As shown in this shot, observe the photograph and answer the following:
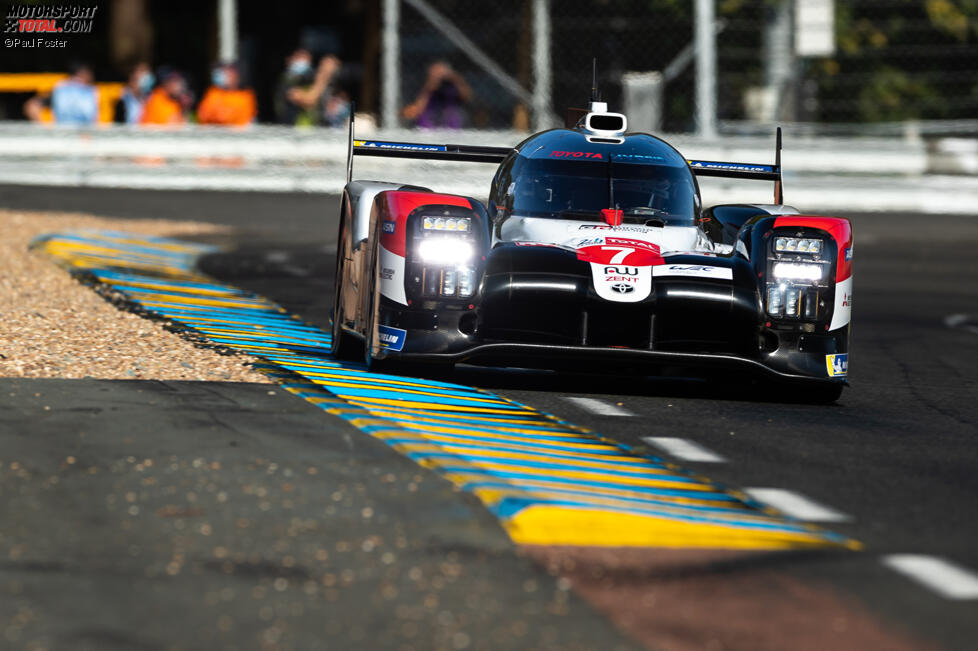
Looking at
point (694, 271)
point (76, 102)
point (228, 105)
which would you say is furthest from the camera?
point (76, 102)

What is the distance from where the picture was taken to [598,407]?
8648 mm

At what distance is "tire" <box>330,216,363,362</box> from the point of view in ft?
32.6

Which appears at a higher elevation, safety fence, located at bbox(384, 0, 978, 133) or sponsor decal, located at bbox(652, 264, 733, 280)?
safety fence, located at bbox(384, 0, 978, 133)

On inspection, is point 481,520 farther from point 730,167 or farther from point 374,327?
point 730,167

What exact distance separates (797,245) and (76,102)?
17.8 meters

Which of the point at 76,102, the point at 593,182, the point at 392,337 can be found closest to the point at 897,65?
the point at 76,102

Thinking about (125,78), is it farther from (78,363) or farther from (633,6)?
(78,363)

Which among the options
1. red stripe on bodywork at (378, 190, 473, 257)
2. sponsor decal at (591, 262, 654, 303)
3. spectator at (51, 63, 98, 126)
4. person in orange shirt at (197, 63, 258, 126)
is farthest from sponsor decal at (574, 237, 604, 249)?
spectator at (51, 63, 98, 126)

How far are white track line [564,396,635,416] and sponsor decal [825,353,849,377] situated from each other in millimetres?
1151

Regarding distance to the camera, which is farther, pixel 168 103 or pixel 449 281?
pixel 168 103

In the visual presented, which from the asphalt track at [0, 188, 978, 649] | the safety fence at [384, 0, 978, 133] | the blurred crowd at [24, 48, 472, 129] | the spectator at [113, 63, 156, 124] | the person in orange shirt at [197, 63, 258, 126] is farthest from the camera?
the spectator at [113, 63, 156, 124]

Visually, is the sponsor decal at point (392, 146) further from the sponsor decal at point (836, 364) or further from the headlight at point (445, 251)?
the sponsor decal at point (836, 364)

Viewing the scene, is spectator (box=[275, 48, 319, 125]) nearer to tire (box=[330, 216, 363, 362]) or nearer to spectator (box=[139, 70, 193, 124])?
spectator (box=[139, 70, 193, 124])

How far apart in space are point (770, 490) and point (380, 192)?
3508 millimetres
